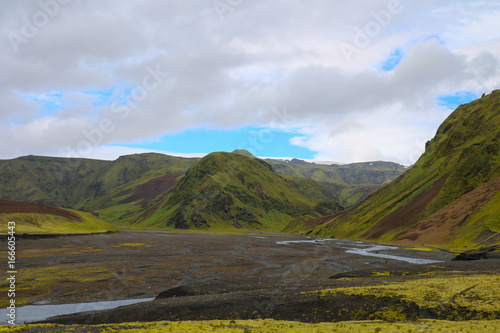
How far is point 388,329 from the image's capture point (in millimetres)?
18969

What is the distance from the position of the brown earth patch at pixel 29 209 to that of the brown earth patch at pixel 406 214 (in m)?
140

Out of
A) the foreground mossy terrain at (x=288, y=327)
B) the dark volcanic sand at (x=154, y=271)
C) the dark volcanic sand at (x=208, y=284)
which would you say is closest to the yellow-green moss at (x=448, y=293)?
the dark volcanic sand at (x=208, y=284)

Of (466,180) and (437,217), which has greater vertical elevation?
(466,180)

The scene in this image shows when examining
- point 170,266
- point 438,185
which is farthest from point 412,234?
point 170,266

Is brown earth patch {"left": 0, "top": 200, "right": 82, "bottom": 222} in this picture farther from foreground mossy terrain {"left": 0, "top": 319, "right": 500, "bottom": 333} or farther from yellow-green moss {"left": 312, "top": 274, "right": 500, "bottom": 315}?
yellow-green moss {"left": 312, "top": 274, "right": 500, "bottom": 315}

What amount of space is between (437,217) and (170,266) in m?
99.1

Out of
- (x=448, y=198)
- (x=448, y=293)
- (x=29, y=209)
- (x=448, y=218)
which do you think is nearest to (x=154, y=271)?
(x=448, y=293)

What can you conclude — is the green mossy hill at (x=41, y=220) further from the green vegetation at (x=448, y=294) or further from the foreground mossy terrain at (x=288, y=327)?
the green vegetation at (x=448, y=294)

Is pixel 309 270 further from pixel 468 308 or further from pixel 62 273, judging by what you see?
pixel 62 273

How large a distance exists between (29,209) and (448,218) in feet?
527

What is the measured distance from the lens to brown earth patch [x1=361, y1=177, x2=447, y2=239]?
132000 mm

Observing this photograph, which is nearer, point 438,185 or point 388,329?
point 388,329

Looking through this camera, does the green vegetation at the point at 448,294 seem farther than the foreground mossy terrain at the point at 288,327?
Yes

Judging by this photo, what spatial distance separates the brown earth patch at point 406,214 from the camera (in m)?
132
